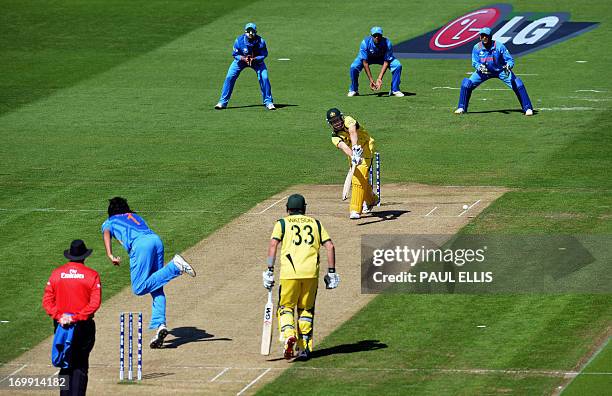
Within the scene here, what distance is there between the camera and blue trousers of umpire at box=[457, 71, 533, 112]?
35562mm

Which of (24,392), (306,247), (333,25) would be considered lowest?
(24,392)

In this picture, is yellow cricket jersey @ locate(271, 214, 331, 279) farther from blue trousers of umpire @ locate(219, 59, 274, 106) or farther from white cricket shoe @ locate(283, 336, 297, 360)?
blue trousers of umpire @ locate(219, 59, 274, 106)

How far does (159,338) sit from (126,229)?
166cm

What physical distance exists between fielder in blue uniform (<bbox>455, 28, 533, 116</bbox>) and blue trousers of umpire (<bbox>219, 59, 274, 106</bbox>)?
5.10 metres

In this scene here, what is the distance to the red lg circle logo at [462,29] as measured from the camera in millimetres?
44000

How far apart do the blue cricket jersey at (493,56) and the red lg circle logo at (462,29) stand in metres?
8.06

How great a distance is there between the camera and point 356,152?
1021 inches

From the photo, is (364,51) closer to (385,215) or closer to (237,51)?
(237,51)

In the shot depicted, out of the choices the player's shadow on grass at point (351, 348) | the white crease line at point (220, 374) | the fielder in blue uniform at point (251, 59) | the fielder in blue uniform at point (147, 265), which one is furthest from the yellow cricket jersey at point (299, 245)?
the fielder in blue uniform at point (251, 59)

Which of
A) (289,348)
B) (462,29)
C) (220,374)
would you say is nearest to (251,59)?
(462,29)

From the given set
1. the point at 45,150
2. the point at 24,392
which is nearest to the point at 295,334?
the point at 24,392

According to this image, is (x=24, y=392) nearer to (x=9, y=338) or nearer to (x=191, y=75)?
(x=9, y=338)

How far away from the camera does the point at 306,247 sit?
761 inches

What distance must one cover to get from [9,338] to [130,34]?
27.4 meters
